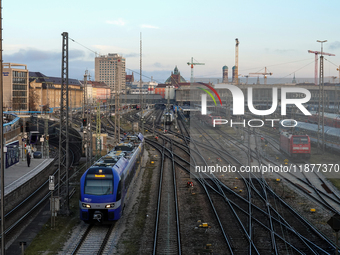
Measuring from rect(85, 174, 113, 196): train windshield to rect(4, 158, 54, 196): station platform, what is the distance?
6439 millimetres

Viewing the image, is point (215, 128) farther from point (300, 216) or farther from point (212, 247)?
point (212, 247)

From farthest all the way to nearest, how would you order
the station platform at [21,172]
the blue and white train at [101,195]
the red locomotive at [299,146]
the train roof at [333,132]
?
the train roof at [333,132] → the red locomotive at [299,146] → the station platform at [21,172] → the blue and white train at [101,195]

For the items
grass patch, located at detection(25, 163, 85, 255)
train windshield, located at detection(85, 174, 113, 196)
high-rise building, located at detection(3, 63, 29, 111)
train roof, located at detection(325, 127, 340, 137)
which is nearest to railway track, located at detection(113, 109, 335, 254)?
train windshield, located at detection(85, 174, 113, 196)

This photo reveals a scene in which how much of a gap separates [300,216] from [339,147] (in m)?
18.2

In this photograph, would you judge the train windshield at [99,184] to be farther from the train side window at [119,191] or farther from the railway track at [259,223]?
the railway track at [259,223]

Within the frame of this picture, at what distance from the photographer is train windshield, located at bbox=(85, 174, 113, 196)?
14.9 m

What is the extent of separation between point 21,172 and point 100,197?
12.9 meters

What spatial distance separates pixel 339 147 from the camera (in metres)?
31.9

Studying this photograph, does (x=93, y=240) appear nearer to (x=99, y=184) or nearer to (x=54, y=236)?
(x=54, y=236)

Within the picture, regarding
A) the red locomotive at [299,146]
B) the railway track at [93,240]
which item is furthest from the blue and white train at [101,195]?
the red locomotive at [299,146]

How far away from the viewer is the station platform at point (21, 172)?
21203 mm

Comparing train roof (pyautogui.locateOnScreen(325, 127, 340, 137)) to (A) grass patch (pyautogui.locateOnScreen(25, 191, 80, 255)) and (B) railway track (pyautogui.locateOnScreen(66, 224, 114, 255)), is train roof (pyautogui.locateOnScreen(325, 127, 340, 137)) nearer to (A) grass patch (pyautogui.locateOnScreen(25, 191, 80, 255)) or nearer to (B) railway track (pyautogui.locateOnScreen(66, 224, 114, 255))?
(B) railway track (pyautogui.locateOnScreen(66, 224, 114, 255))

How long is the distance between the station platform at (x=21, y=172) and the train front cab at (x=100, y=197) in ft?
20.9

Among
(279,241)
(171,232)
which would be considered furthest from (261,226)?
(171,232)
